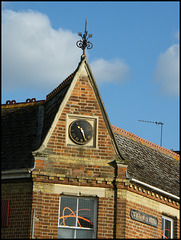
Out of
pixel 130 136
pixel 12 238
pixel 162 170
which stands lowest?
pixel 12 238

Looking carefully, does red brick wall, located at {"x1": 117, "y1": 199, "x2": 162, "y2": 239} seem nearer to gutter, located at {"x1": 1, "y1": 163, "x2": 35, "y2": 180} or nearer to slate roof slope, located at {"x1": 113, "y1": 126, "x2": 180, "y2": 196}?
A: slate roof slope, located at {"x1": 113, "y1": 126, "x2": 180, "y2": 196}

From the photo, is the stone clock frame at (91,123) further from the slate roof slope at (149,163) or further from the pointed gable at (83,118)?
the slate roof slope at (149,163)

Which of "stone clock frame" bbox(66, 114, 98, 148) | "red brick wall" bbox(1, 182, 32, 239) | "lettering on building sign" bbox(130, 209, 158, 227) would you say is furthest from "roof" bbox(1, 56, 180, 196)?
→ "lettering on building sign" bbox(130, 209, 158, 227)

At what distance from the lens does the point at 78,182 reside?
20.1 meters

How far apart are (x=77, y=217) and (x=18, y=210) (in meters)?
2.08

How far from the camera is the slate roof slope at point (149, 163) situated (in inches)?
Result: 892

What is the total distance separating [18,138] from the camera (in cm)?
2228

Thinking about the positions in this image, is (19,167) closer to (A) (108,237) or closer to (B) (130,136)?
(A) (108,237)

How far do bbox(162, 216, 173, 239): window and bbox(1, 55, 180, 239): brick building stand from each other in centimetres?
4

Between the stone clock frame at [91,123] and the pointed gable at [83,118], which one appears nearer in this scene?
the pointed gable at [83,118]

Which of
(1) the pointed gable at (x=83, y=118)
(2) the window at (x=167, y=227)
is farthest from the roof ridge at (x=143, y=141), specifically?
(2) the window at (x=167, y=227)

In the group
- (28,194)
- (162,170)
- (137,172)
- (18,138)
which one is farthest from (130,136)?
(28,194)

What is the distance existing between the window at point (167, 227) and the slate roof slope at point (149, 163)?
3.61ft

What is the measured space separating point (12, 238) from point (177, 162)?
11075 millimetres
